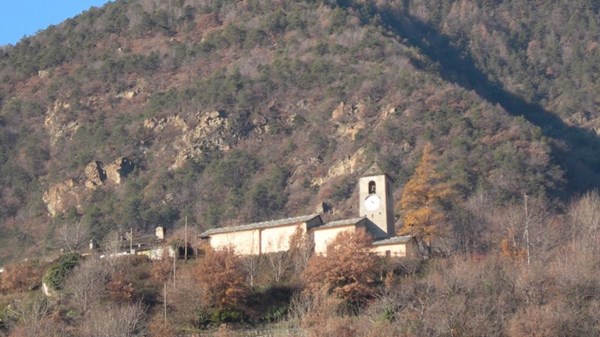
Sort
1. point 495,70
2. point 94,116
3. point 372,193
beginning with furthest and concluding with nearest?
point 495,70
point 94,116
point 372,193

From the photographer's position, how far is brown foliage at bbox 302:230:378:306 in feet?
169

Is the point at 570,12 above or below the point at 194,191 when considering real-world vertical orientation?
above

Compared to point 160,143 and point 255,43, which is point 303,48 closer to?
point 255,43

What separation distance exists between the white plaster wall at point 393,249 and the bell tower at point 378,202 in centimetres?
267

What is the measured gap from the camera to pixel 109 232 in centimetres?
8250

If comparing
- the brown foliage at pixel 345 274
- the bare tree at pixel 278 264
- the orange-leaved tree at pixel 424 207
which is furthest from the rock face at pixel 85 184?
the brown foliage at pixel 345 274

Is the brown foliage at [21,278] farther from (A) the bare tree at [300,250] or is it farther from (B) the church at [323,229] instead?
(A) the bare tree at [300,250]

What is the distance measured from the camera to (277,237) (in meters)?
60.1

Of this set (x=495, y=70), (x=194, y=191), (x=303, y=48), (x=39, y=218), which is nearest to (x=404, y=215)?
(x=194, y=191)

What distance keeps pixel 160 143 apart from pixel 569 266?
54910 millimetres

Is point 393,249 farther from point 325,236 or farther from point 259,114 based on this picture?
point 259,114

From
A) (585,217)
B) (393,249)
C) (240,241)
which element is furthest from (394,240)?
(585,217)

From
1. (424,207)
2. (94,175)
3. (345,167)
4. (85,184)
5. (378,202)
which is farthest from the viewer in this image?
(94,175)

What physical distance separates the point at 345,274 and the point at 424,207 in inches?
472
